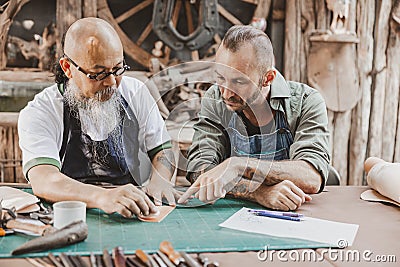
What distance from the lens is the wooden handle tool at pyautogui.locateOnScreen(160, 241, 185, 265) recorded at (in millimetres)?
1409

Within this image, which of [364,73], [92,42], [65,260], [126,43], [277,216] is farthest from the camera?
[364,73]

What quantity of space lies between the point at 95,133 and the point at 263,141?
700 mm

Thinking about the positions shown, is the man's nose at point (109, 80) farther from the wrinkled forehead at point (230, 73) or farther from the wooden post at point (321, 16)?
the wooden post at point (321, 16)

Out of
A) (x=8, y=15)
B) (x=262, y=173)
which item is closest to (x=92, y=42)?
(x=262, y=173)

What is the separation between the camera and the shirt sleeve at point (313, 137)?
2119 mm

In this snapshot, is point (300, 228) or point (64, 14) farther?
point (64, 14)

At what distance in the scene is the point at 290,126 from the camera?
2.26 metres

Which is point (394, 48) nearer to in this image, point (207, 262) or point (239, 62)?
point (239, 62)

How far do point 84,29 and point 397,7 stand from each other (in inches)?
118

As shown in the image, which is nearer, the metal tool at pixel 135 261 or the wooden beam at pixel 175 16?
the metal tool at pixel 135 261

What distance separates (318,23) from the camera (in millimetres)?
4184

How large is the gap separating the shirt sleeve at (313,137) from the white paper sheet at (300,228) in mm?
352

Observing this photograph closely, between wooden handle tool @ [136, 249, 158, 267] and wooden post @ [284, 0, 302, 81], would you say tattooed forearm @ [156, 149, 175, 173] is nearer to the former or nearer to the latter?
wooden handle tool @ [136, 249, 158, 267]

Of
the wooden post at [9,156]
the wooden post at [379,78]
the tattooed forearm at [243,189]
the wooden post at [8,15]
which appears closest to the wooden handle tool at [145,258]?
the tattooed forearm at [243,189]
